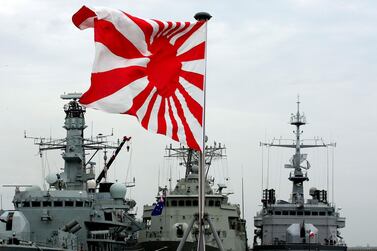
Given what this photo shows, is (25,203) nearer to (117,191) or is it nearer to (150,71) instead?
(117,191)

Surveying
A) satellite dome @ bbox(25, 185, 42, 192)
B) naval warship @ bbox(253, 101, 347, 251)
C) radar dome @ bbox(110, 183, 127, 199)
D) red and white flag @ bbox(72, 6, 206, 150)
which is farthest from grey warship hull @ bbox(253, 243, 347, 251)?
red and white flag @ bbox(72, 6, 206, 150)

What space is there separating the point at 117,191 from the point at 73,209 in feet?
16.7

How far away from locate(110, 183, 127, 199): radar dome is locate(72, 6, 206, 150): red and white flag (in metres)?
29.9

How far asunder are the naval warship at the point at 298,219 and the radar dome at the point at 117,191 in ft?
29.3

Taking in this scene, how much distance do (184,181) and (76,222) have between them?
688cm

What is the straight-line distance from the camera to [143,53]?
11.6m

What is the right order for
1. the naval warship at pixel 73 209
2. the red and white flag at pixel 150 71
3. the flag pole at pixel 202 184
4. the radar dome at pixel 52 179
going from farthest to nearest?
1. the radar dome at pixel 52 179
2. the naval warship at pixel 73 209
3. the red and white flag at pixel 150 71
4. the flag pole at pixel 202 184

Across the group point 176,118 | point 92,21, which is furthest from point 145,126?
point 92,21

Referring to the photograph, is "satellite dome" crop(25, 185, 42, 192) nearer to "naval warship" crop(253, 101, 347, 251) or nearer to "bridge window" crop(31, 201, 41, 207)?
"bridge window" crop(31, 201, 41, 207)

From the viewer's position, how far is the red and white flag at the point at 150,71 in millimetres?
11148

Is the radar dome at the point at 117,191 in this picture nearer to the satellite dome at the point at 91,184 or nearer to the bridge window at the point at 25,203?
the satellite dome at the point at 91,184

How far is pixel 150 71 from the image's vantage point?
37.7ft

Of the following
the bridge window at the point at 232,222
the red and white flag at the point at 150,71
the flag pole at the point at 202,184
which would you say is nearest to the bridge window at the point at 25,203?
the bridge window at the point at 232,222

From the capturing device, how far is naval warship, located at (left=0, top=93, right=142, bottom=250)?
33656mm
